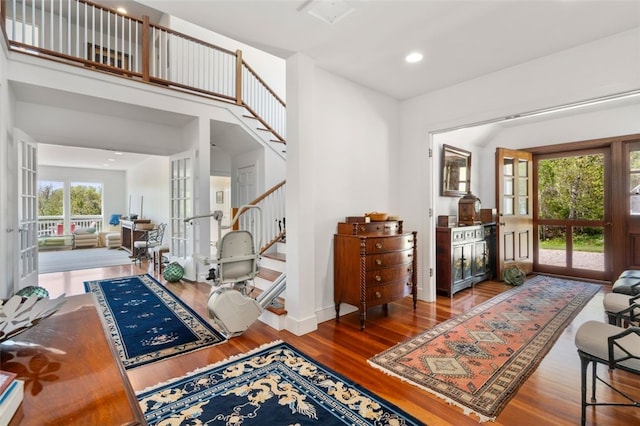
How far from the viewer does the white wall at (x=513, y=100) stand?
8.18ft

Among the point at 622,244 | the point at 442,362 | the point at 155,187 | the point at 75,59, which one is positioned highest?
the point at 75,59

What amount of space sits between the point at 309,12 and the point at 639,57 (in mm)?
2610

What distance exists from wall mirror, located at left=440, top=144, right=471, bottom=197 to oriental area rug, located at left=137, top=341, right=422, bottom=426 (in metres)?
3.52

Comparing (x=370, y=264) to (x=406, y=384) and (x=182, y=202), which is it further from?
(x=182, y=202)

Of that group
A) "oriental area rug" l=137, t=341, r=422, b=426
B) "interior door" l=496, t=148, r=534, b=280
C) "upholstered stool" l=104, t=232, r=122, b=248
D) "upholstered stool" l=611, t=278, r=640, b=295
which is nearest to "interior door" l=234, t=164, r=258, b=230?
"oriental area rug" l=137, t=341, r=422, b=426

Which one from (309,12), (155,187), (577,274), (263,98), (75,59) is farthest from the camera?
(155,187)

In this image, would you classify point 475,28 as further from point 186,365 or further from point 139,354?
point 139,354

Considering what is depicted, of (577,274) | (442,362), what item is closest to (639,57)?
(442,362)

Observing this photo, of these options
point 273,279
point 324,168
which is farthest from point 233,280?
point 324,168

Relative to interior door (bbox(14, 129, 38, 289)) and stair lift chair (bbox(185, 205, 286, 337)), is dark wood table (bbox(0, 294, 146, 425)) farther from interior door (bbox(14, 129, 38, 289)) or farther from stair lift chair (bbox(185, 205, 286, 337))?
interior door (bbox(14, 129, 38, 289))

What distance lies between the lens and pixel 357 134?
354cm

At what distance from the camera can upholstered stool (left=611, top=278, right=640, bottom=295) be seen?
2496mm

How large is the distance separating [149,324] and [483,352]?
125 inches

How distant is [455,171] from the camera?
4.87 m
